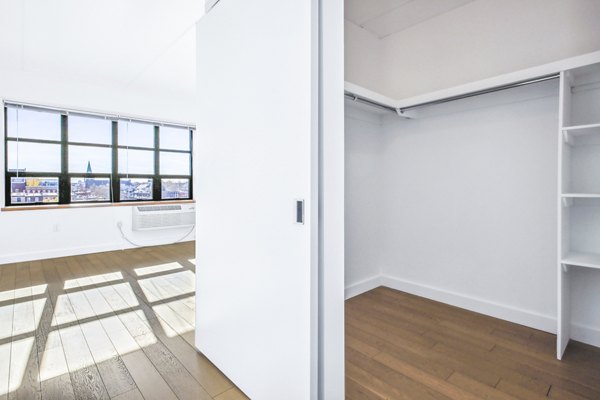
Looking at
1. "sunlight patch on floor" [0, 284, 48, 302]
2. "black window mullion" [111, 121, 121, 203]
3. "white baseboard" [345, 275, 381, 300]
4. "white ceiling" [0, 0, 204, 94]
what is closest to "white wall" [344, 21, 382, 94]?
"white ceiling" [0, 0, 204, 94]

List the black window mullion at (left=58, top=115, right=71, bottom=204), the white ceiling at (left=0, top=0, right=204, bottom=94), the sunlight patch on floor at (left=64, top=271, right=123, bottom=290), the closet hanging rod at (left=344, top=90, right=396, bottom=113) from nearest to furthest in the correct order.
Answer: the closet hanging rod at (left=344, top=90, right=396, bottom=113), the white ceiling at (left=0, top=0, right=204, bottom=94), the sunlight patch on floor at (left=64, top=271, right=123, bottom=290), the black window mullion at (left=58, top=115, right=71, bottom=204)

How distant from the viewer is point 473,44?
2.61 meters

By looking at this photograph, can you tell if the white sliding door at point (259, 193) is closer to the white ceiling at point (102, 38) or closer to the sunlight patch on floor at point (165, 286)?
the white ceiling at point (102, 38)

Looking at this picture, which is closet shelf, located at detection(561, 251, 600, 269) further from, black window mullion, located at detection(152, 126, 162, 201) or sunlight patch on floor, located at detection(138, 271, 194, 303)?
black window mullion, located at detection(152, 126, 162, 201)

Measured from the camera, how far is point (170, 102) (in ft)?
17.9

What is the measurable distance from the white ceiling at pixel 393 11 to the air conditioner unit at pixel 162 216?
418cm

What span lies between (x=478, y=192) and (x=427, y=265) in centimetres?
83

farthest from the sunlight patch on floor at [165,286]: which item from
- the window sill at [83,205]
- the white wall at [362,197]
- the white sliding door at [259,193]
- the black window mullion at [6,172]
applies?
the black window mullion at [6,172]

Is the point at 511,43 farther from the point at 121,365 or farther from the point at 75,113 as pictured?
the point at 75,113

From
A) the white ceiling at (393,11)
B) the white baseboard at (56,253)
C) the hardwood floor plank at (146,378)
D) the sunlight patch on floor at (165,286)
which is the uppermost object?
the white ceiling at (393,11)

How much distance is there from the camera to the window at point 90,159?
4258mm

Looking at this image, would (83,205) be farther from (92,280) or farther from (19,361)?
(19,361)

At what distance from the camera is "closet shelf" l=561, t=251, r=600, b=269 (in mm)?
1801

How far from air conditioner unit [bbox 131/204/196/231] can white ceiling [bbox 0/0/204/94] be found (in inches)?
80.7
